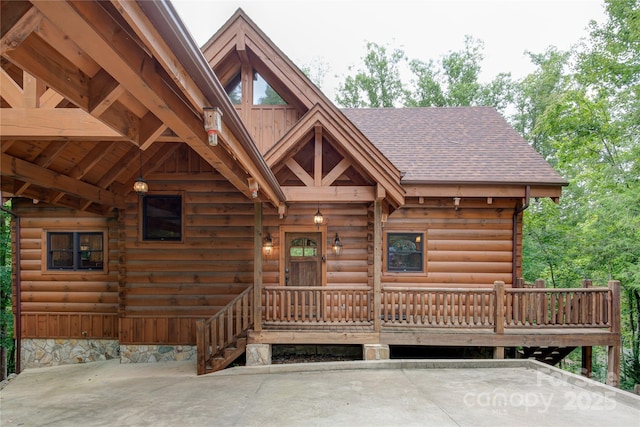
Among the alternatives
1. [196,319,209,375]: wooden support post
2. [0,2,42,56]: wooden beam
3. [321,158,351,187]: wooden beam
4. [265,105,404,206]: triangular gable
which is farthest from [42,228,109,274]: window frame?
[0,2,42,56]: wooden beam

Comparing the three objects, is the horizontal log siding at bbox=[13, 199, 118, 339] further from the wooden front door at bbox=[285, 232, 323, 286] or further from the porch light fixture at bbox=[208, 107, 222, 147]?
the porch light fixture at bbox=[208, 107, 222, 147]

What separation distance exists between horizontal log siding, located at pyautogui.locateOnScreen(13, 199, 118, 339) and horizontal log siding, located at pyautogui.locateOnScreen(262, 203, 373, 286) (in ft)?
13.2

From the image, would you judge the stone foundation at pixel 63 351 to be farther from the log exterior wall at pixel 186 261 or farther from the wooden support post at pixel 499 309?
the wooden support post at pixel 499 309

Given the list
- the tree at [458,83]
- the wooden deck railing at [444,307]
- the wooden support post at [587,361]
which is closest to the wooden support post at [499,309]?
the wooden deck railing at [444,307]

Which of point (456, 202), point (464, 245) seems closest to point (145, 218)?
point (456, 202)

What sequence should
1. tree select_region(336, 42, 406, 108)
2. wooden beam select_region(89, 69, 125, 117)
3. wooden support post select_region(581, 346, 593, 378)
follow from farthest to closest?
tree select_region(336, 42, 406, 108) < wooden support post select_region(581, 346, 593, 378) < wooden beam select_region(89, 69, 125, 117)

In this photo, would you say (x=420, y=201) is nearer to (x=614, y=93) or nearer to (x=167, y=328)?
(x=167, y=328)

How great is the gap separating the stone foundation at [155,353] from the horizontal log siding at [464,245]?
5012 mm

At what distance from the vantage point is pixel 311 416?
4223mm

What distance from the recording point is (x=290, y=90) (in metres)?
6.91

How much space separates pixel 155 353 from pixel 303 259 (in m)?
4.08

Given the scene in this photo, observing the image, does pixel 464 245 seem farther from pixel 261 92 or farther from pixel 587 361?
pixel 261 92

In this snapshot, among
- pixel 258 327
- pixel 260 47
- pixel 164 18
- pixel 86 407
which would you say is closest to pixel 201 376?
pixel 258 327

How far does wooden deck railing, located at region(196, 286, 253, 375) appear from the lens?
20.0 feet
